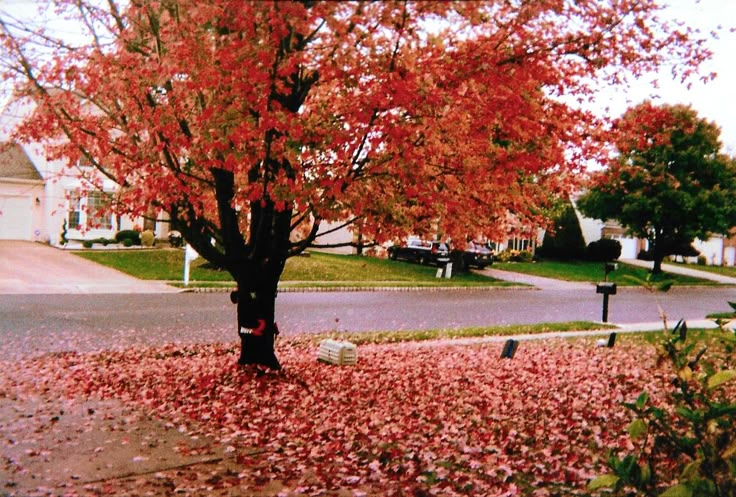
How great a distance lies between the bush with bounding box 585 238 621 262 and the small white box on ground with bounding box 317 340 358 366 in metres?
42.6

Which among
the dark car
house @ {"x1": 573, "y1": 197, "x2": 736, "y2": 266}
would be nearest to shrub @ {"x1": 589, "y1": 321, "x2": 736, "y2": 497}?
the dark car

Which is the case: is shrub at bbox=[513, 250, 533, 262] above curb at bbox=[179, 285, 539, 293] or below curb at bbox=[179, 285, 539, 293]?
above

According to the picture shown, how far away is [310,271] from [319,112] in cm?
2289

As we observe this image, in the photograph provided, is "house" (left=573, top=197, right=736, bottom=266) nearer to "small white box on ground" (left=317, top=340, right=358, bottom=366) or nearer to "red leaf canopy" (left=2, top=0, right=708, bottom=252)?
"small white box on ground" (left=317, top=340, right=358, bottom=366)

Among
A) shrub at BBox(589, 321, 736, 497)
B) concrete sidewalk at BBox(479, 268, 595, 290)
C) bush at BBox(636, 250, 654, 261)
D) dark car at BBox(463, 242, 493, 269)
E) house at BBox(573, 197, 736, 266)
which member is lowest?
concrete sidewalk at BBox(479, 268, 595, 290)

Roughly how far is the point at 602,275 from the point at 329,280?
66.2 feet

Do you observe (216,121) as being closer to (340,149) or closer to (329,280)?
(340,149)

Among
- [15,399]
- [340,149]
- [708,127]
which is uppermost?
[708,127]

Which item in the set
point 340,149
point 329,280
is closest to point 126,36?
point 340,149

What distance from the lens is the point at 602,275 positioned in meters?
41.2

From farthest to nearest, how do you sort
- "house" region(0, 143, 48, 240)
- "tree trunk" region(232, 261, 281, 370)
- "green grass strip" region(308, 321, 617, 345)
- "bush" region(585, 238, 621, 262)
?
"bush" region(585, 238, 621, 262), "house" region(0, 143, 48, 240), "green grass strip" region(308, 321, 617, 345), "tree trunk" region(232, 261, 281, 370)

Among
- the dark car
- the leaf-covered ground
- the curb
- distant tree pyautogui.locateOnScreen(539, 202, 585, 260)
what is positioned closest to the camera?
the leaf-covered ground

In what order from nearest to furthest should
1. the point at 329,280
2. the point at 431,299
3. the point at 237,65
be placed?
the point at 237,65 < the point at 431,299 < the point at 329,280

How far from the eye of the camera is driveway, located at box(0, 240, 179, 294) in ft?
72.1
